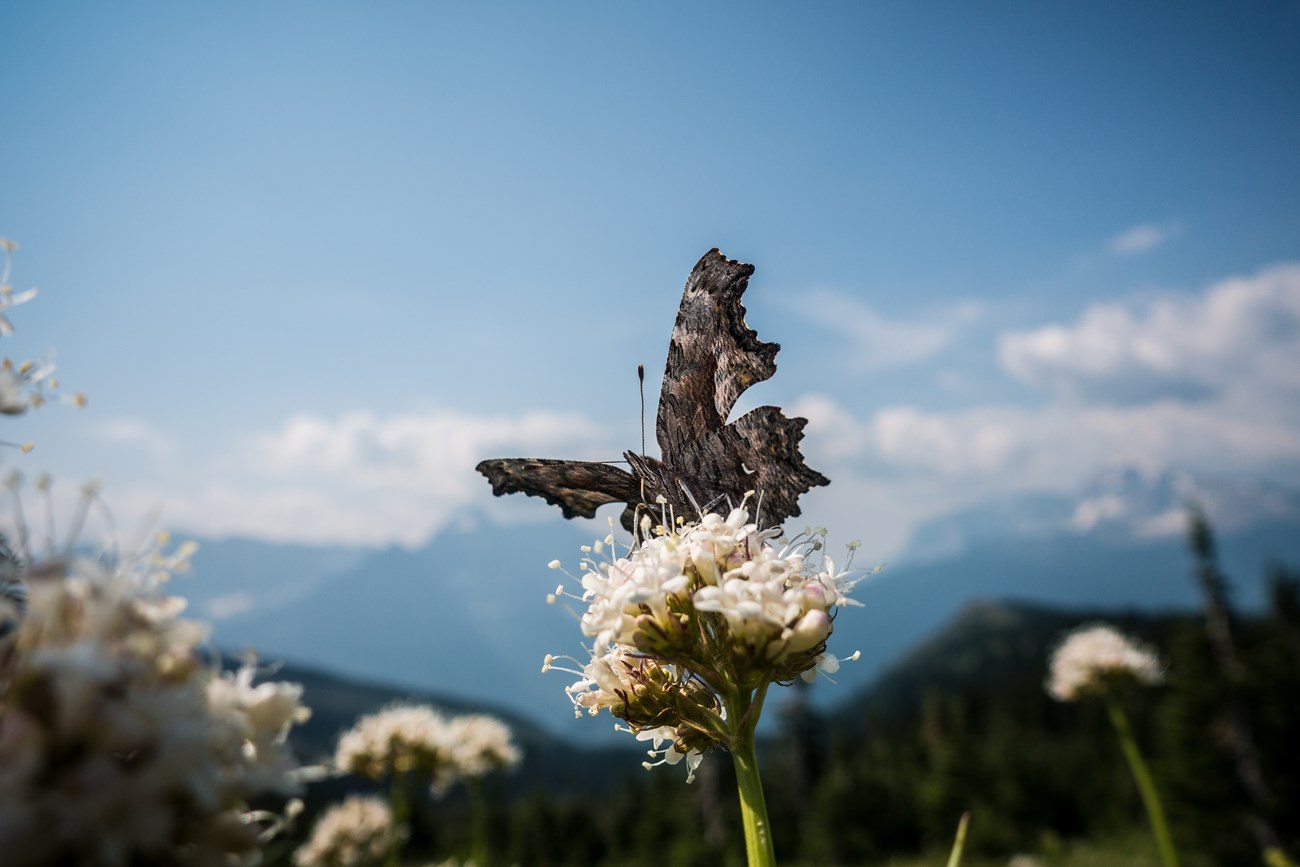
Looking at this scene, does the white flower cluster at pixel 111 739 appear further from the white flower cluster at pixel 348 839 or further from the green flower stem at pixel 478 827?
the white flower cluster at pixel 348 839

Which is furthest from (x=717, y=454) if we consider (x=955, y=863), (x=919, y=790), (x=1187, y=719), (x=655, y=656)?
(x=919, y=790)

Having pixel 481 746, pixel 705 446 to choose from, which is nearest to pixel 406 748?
pixel 481 746

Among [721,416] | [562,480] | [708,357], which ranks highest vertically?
[708,357]

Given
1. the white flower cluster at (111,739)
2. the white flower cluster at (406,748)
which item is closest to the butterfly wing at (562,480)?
the white flower cluster at (111,739)

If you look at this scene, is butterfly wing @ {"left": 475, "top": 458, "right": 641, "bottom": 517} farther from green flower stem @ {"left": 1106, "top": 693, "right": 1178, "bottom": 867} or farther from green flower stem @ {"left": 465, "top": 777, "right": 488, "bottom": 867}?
green flower stem @ {"left": 1106, "top": 693, "right": 1178, "bottom": 867}

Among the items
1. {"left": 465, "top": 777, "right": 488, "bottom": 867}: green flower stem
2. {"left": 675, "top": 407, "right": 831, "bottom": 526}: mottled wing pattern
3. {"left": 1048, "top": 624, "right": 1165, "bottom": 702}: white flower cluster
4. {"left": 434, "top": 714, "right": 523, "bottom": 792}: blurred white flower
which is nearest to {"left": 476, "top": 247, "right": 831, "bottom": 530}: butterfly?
{"left": 675, "top": 407, "right": 831, "bottom": 526}: mottled wing pattern

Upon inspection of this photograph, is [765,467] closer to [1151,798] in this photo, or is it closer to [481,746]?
[1151,798]
